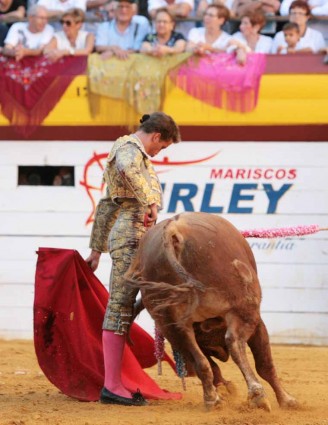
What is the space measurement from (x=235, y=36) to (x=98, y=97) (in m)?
1.33

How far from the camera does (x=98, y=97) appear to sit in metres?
9.34

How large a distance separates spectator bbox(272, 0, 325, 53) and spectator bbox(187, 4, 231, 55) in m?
0.47

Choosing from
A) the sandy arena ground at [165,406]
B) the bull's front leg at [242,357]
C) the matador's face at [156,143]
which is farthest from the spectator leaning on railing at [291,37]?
the bull's front leg at [242,357]

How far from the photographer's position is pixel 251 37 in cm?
930

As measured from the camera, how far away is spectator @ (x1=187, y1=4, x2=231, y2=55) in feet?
29.9

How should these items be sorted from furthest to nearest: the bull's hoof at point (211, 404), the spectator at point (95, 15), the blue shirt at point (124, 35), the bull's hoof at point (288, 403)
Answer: the spectator at point (95, 15)
the blue shirt at point (124, 35)
the bull's hoof at point (288, 403)
the bull's hoof at point (211, 404)

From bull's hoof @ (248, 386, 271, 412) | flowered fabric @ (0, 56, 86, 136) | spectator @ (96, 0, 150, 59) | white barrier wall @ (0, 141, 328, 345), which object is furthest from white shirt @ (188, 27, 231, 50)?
bull's hoof @ (248, 386, 271, 412)

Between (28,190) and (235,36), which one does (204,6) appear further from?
(28,190)

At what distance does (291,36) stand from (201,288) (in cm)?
480

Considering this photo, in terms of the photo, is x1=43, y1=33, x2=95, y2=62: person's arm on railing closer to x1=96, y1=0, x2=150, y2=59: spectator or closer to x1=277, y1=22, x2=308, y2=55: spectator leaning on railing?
x1=96, y1=0, x2=150, y2=59: spectator

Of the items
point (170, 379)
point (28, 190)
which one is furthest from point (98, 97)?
point (170, 379)

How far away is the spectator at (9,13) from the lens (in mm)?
9688

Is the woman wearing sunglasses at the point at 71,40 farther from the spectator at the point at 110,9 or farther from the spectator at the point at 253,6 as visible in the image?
the spectator at the point at 253,6

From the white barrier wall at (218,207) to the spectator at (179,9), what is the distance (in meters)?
1.16
